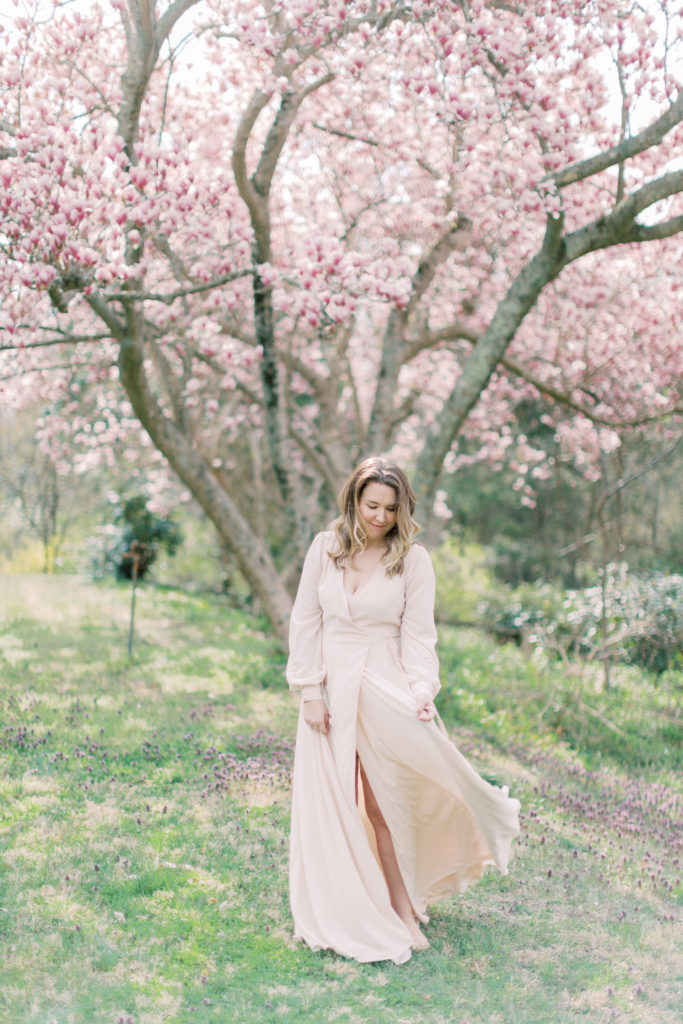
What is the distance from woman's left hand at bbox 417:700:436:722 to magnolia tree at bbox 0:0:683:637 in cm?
277

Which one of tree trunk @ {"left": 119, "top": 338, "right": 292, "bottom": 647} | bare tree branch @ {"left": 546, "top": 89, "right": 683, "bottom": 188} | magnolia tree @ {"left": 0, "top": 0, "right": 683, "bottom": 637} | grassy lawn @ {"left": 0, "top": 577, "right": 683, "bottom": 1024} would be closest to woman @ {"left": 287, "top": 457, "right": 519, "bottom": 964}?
grassy lawn @ {"left": 0, "top": 577, "right": 683, "bottom": 1024}

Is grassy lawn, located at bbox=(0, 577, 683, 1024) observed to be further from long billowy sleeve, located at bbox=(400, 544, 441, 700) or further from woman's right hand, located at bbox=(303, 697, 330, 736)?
long billowy sleeve, located at bbox=(400, 544, 441, 700)

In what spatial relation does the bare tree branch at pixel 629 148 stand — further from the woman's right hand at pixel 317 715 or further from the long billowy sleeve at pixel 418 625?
the woman's right hand at pixel 317 715

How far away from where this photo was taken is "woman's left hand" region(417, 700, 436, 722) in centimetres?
341

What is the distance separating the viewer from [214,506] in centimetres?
733

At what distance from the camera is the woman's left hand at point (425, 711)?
134 inches

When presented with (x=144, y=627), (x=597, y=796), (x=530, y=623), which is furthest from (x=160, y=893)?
(x=530, y=623)

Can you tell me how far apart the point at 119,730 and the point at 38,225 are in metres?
3.13

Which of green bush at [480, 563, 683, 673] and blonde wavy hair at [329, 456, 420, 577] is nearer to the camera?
blonde wavy hair at [329, 456, 420, 577]

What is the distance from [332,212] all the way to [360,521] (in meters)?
6.96

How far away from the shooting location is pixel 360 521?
3.59 metres

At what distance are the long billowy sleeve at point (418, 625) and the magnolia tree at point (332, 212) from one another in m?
2.33

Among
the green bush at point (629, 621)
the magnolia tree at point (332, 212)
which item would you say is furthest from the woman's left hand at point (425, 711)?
the green bush at point (629, 621)

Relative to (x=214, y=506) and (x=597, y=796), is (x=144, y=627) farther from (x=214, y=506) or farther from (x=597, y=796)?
(x=597, y=796)
